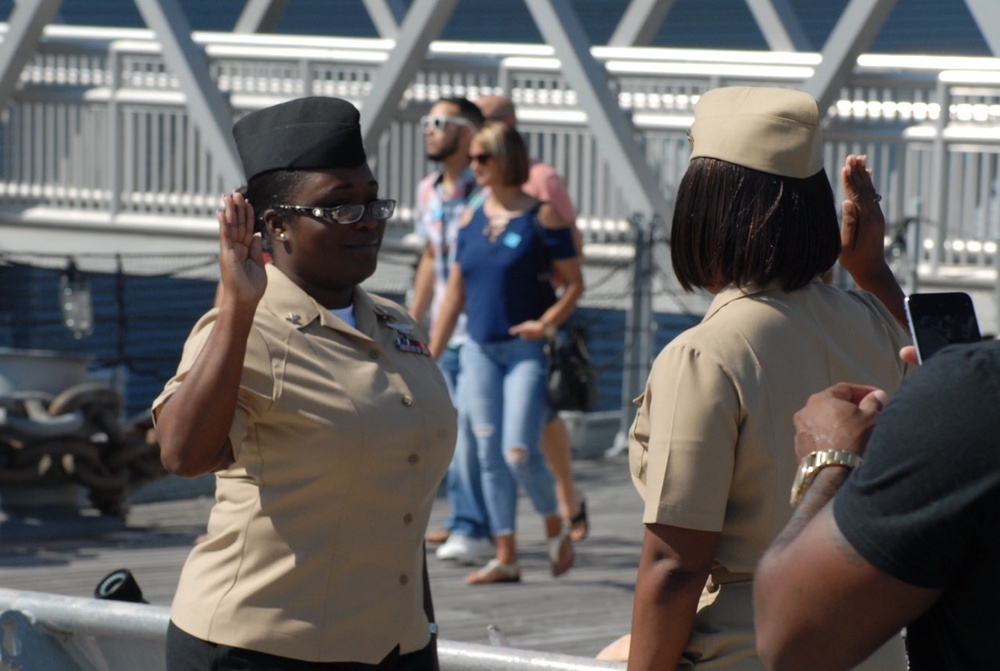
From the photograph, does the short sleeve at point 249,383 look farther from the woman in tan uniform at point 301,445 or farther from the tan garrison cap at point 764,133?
the tan garrison cap at point 764,133

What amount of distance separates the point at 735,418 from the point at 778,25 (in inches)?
487

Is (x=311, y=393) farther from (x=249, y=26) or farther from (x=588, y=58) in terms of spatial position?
(x=249, y=26)

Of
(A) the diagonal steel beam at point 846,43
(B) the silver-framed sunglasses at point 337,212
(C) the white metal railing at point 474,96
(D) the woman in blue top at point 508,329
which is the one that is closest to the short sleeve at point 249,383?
(B) the silver-framed sunglasses at point 337,212

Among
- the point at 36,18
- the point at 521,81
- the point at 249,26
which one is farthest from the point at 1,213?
the point at 521,81

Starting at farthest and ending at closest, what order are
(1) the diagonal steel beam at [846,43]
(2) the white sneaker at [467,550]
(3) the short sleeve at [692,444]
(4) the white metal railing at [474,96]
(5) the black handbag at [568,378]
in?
(4) the white metal railing at [474,96], (1) the diagonal steel beam at [846,43], (2) the white sneaker at [467,550], (5) the black handbag at [568,378], (3) the short sleeve at [692,444]

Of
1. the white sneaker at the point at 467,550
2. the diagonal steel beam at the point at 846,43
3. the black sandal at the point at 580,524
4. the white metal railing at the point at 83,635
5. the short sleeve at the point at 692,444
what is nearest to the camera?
the short sleeve at the point at 692,444

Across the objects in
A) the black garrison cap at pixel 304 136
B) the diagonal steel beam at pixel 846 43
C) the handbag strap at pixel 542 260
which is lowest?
the handbag strap at pixel 542 260

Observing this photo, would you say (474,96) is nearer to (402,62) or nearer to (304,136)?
(402,62)

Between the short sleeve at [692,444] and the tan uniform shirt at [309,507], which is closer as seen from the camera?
the short sleeve at [692,444]

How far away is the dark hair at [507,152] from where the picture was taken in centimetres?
728

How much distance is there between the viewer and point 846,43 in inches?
442

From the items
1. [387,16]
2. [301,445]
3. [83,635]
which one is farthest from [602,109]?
[301,445]

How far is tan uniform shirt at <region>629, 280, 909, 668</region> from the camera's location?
248 cm

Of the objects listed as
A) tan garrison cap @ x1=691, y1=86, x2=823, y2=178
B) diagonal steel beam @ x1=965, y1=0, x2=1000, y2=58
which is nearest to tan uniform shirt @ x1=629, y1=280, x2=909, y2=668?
tan garrison cap @ x1=691, y1=86, x2=823, y2=178
